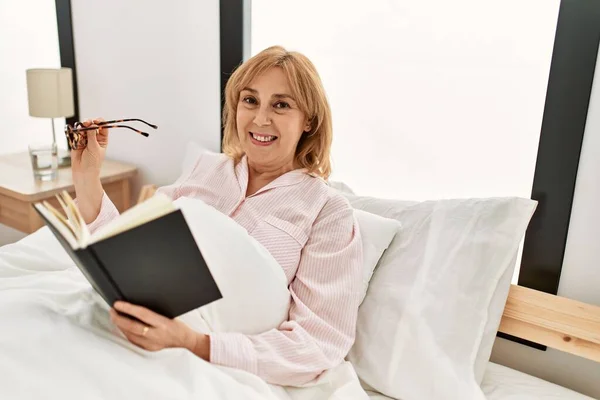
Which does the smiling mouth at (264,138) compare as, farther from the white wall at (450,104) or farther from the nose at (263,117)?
the white wall at (450,104)

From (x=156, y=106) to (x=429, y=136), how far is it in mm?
1024

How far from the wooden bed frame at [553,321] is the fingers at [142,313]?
0.84 m

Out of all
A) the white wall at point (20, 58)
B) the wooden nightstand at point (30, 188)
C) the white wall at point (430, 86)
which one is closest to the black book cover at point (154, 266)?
the white wall at point (430, 86)

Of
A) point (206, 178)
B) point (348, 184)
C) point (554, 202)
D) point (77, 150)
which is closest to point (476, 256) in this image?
point (554, 202)

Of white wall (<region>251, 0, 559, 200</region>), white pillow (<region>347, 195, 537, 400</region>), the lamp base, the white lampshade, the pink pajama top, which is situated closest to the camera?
the pink pajama top

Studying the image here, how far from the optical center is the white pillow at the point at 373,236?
1.33 m

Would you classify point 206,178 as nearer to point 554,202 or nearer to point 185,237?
point 185,237

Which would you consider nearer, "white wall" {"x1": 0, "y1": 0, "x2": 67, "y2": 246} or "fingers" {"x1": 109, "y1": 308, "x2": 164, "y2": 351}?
"fingers" {"x1": 109, "y1": 308, "x2": 164, "y2": 351}

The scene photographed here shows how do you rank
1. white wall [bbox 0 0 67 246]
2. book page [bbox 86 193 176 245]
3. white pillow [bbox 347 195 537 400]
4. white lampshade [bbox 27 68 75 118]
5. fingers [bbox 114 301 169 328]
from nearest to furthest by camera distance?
book page [bbox 86 193 176 245], fingers [bbox 114 301 169 328], white pillow [bbox 347 195 537 400], white lampshade [bbox 27 68 75 118], white wall [bbox 0 0 67 246]

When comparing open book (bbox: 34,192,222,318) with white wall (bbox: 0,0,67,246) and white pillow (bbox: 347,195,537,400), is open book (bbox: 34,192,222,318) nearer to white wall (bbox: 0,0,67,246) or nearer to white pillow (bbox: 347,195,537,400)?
white pillow (bbox: 347,195,537,400)

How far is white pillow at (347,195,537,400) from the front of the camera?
3.97 ft

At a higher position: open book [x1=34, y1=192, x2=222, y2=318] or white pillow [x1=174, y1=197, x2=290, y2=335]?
open book [x1=34, y1=192, x2=222, y2=318]

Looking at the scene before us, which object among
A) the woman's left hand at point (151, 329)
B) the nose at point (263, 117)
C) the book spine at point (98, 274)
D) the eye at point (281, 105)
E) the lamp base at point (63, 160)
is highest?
the eye at point (281, 105)

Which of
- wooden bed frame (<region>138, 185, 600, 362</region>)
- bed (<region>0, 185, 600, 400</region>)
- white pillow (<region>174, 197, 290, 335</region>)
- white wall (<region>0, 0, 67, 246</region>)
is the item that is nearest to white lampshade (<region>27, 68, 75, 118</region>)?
white wall (<region>0, 0, 67, 246</region>)
